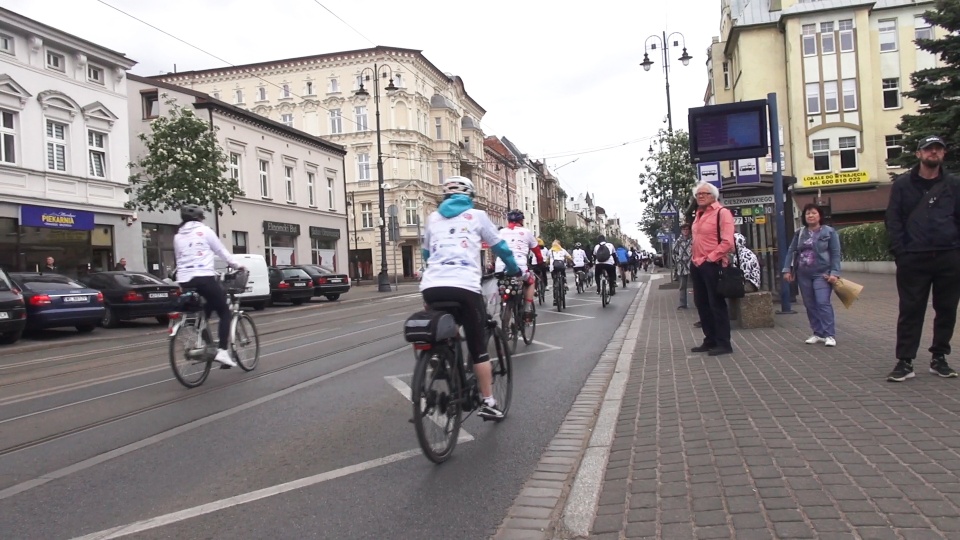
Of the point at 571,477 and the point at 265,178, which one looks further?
the point at 265,178

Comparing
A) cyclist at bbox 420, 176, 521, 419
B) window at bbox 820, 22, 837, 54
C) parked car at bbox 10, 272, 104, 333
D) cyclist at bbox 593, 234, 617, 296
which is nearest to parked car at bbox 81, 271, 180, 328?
parked car at bbox 10, 272, 104, 333

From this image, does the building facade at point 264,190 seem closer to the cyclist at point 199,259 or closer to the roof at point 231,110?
the roof at point 231,110

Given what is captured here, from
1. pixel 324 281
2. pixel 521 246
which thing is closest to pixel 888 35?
pixel 324 281

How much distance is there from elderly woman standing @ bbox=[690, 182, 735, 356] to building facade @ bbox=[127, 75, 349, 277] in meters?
21.8

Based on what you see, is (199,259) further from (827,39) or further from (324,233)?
(827,39)

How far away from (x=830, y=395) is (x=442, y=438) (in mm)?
2972

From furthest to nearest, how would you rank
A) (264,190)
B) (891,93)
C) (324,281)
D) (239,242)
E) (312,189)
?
1. (312,189)
2. (891,93)
3. (264,190)
4. (239,242)
5. (324,281)

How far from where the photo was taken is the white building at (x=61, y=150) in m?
22.3

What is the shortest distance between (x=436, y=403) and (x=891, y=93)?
1764 inches

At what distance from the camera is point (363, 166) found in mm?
56281

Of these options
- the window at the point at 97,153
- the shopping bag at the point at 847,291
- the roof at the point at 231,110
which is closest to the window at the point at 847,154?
the roof at the point at 231,110

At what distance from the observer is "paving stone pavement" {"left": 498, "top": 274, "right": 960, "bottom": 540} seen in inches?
128

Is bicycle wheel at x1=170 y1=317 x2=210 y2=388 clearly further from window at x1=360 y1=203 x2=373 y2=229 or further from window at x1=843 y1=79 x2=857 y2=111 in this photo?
window at x1=360 y1=203 x2=373 y2=229

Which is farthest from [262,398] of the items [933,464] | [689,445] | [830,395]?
[933,464]
